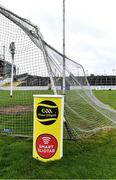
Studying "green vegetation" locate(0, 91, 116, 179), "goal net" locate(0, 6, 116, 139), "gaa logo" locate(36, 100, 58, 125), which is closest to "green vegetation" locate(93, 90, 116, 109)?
"goal net" locate(0, 6, 116, 139)

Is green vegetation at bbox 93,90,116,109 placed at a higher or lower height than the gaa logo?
lower

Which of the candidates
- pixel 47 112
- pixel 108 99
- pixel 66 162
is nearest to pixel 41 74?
pixel 47 112

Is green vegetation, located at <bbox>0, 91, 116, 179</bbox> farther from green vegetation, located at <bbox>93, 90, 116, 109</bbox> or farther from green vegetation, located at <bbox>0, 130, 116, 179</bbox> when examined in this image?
green vegetation, located at <bbox>93, 90, 116, 109</bbox>

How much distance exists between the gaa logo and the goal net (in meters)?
1.11

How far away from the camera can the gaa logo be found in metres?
5.41

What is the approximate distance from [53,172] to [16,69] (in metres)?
3.50

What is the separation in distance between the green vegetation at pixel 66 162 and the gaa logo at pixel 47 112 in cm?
59

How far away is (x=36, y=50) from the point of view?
→ 24.5 ft

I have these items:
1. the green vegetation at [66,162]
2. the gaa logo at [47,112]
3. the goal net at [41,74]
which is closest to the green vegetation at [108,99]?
the goal net at [41,74]

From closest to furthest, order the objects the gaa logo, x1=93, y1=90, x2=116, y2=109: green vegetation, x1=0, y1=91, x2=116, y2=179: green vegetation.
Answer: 1. x1=0, y1=91, x2=116, y2=179: green vegetation
2. the gaa logo
3. x1=93, y1=90, x2=116, y2=109: green vegetation

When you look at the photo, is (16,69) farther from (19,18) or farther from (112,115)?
(112,115)

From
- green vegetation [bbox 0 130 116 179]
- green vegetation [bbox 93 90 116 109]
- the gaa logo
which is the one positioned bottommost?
green vegetation [bbox 93 90 116 109]

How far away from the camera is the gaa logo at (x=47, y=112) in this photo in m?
5.41

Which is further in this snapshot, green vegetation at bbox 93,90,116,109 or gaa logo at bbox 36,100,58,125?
green vegetation at bbox 93,90,116,109
